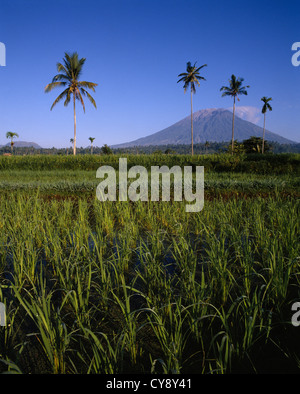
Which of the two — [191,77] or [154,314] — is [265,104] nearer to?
[191,77]

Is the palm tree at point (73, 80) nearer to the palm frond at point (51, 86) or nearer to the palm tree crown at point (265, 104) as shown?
the palm frond at point (51, 86)

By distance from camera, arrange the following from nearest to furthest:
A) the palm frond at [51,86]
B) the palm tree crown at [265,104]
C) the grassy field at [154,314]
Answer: the grassy field at [154,314] < the palm frond at [51,86] < the palm tree crown at [265,104]

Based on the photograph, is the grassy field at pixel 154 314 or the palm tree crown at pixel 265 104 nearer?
the grassy field at pixel 154 314

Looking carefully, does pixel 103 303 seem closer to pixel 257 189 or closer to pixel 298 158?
pixel 257 189

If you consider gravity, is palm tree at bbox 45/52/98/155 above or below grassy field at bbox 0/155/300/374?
above

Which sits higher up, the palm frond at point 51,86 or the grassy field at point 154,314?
the palm frond at point 51,86

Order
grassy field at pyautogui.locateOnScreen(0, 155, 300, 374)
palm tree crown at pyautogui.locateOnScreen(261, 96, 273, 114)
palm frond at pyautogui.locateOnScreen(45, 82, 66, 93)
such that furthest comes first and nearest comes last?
palm tree crown at pyautogui.locateOnScreen(261, 96, 273, 114)
palm frond at pyautogui.locateOnScreen(45, 82, 66, 93)
grassy field at pyautogui.locateOnScreen(0, 155, 300, 374)


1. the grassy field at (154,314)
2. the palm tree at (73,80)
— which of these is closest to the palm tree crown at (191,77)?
the palm tree at (73,80)

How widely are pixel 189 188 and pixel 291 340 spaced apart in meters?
6.17

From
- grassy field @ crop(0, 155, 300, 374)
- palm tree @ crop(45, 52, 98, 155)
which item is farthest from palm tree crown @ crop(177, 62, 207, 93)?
grassy field @ crop(0, 155, 300, 374)

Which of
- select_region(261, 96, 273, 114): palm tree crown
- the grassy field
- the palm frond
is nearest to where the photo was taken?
the grassy field

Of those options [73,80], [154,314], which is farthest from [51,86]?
[154,314]

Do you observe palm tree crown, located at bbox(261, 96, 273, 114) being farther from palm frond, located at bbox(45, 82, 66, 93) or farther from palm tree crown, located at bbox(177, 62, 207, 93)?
palm frond, located at bbox(45, 82, 66, 93)

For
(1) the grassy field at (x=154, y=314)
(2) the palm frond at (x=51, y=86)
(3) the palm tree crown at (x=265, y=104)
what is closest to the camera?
(1) the grassy field at (x=154, y=314)
